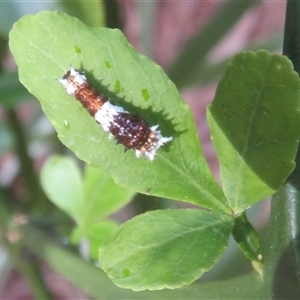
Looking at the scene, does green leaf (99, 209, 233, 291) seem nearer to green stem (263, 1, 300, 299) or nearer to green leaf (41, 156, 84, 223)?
green stem (263, 1, 300, 299)

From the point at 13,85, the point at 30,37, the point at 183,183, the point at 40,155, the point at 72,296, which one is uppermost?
the point at 30,37

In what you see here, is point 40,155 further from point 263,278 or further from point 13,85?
point 263,278

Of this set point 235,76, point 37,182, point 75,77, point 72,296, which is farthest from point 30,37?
point 72,296

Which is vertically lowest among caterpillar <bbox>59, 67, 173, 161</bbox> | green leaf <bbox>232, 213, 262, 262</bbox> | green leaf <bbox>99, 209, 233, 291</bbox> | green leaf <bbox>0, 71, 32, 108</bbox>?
green leaf <bbox>0, 71, 32, 108</bbox>

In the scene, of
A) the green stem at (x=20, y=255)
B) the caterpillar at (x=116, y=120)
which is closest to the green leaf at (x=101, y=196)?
the green stem at (x=20, y=255)

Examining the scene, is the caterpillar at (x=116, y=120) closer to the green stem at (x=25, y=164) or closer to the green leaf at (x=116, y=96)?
the green leaf at (x=116, y=96)

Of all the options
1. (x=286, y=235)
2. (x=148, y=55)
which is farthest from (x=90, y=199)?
(x=148, y=55)

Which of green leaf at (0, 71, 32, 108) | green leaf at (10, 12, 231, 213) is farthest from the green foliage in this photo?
green leaf at (10, 12, 231, 213)
